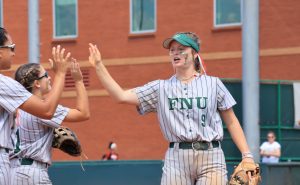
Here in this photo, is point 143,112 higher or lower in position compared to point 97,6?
lower

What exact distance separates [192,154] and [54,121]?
1317 mm

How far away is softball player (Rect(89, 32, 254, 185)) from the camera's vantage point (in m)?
7.70

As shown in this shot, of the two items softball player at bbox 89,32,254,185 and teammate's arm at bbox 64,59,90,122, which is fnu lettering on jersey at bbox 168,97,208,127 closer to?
softball player at bbox 89,32,254,185

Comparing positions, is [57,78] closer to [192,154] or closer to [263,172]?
[192,154]

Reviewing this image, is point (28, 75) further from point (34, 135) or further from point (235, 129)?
point (235, 129)

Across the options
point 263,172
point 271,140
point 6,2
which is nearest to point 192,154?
point 263,172

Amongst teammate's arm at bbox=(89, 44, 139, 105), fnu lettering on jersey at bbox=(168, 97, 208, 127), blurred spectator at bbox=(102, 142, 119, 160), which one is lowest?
blurred spectator at bbox=(102, 142, 119, 160)

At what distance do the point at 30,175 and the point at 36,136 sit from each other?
336 mm

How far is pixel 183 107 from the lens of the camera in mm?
7750

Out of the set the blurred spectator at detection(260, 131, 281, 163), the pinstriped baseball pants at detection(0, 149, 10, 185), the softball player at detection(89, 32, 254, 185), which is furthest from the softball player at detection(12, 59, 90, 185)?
the blurred spectator at detection(260, 131, 281, 163)

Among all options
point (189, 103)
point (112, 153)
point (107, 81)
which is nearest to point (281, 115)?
point (189, 103)

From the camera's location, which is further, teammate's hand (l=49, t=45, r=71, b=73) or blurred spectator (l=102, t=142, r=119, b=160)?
blurred spectator (l=102, t=142, r=119, b=160)

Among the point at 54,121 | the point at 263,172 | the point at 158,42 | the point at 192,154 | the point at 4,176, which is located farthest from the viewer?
the point at 158,42

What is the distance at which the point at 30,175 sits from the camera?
8211mm
